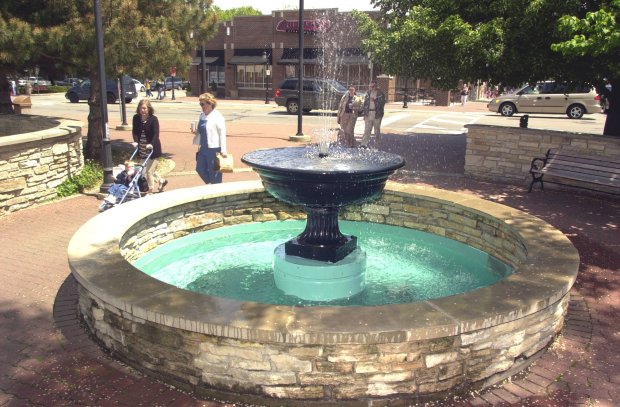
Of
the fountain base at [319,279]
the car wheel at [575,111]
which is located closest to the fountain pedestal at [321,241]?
the fountain base at [319,279]

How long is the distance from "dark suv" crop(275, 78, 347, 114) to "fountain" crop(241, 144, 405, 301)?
22363mm

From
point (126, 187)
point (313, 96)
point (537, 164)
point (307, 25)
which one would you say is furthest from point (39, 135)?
point (307, 25)

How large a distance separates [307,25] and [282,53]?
11.8 ft

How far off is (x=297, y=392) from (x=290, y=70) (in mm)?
39789

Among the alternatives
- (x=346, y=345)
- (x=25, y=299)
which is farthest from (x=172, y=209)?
(x=346, y=345)

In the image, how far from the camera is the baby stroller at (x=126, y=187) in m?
7.95

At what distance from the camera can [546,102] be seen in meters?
28.1

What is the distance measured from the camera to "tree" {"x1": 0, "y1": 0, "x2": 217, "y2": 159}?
402 inches

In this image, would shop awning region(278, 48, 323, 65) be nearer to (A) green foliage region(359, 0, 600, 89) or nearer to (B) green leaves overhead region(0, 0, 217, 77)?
(A) green foliage region(359, 0, 600, 89)

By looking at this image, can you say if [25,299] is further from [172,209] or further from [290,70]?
[290,70]

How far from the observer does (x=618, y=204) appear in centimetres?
973

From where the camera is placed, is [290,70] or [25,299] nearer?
[25,299]

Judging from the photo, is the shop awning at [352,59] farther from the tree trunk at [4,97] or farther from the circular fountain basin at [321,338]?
the circular fountain basin at [321,338]

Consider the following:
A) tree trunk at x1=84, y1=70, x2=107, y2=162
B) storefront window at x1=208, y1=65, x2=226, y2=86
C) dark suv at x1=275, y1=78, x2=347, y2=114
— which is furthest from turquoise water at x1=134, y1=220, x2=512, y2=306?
storefront window at x1=208, y1=65, x2=226, y2=86
